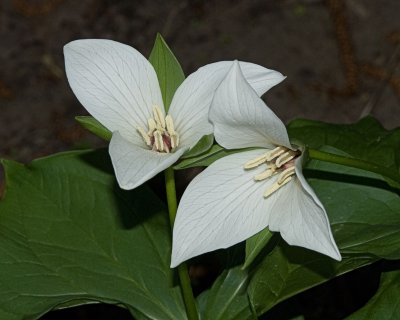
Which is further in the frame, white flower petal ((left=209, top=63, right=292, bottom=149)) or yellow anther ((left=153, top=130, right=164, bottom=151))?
yellow anther ((left=153, top=130, right=164, bottom=151))

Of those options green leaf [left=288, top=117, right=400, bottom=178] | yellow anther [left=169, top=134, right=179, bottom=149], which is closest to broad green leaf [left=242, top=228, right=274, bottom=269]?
yellow anther [left=169, top=134, right=179, bottom=149]

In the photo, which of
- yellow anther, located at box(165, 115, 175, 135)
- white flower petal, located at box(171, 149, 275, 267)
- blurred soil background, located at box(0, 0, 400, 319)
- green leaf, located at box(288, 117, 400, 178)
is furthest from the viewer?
blurred soil background, located at box(0, 0, 400, 319)

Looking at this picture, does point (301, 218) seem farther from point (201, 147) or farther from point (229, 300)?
point (229, 300)

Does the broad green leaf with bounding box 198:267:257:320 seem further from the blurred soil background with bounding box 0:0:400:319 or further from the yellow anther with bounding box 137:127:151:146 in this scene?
the blurred soil background with bounding box 0:0:400:319

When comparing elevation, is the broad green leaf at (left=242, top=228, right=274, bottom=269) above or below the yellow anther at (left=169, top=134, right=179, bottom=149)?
below

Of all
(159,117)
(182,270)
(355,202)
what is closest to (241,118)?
(159,117)

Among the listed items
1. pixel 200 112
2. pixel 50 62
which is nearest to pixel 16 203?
pixel 200 112

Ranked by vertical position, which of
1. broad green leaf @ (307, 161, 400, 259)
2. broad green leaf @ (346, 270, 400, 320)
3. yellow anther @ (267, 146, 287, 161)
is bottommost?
broad green leaf @ (346, 270, 400, 320)
